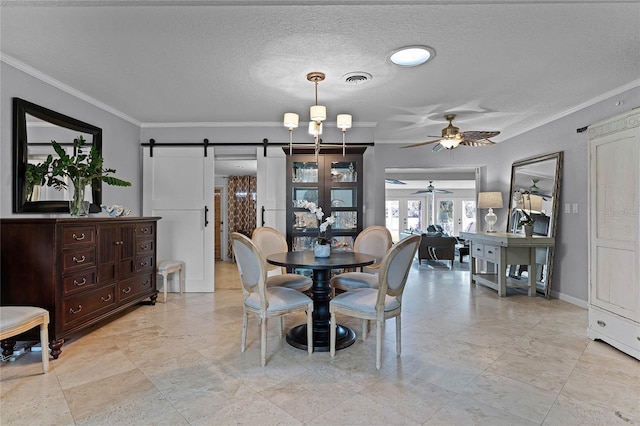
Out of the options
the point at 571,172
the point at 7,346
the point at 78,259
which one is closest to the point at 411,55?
the point at 571,172

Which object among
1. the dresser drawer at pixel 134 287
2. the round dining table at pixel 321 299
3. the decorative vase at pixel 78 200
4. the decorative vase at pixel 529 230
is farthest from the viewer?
the decorative vase at pixel 529 230

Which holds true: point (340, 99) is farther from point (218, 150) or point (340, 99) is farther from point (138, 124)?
point (138, 124)

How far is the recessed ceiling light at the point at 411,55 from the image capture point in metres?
2.53

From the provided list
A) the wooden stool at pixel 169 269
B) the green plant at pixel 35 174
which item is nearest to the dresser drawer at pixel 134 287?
the wooden stool at pixel 169 269

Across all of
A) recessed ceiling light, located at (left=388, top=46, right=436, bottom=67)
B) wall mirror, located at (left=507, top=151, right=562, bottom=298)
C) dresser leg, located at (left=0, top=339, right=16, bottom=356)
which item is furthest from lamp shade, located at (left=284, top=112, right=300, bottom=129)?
wall mirror, located at (left=507, top=151, right=562, bottom=298)

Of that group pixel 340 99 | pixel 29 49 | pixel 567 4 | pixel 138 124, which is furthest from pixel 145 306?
pixel 567 4

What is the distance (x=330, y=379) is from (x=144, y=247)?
8.81ft

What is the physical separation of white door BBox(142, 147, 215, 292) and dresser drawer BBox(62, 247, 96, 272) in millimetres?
1658

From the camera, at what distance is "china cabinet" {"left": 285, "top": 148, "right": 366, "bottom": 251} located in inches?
170

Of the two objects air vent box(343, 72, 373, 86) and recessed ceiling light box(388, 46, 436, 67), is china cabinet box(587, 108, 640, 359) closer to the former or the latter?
recessed ceiling light box(388, 46, 436, 67)

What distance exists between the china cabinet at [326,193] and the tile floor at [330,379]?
1.33 meters

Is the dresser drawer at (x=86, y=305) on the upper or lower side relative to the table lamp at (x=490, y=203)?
lower

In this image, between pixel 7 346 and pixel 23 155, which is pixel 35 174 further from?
pixel 7 346

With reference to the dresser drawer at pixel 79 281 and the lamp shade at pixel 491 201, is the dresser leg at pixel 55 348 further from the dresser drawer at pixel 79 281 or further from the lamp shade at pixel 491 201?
the lamp shade at pixel 491 201
